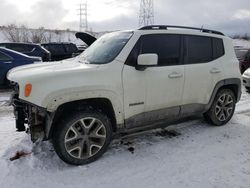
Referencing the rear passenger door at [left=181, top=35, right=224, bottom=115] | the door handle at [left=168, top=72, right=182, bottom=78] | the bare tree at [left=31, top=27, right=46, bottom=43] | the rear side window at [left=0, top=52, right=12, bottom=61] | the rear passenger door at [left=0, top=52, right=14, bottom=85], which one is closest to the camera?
the door handle at [left=168, top=72, right=182, bottom=78]

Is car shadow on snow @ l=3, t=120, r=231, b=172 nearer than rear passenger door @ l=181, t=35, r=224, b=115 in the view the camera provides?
Yes

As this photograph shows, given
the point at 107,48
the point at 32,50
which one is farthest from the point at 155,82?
the point at 32,50

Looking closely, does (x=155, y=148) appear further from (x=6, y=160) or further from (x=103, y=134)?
(x=6, y=160)

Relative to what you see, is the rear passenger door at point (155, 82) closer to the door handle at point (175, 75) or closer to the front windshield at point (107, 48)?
the door handle at point (175, 75)

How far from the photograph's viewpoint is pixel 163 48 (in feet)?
13.3

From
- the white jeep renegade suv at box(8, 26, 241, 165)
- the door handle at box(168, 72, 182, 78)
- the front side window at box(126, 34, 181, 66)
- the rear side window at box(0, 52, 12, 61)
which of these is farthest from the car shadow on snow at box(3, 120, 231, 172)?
the rear side window at box(0, 52, 12, 61)

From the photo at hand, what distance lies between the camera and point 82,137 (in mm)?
3457

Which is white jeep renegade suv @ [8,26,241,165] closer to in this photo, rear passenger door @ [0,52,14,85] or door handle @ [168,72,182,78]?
door handle @ [168,72,182,78]

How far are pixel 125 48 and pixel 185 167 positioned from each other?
1.91m

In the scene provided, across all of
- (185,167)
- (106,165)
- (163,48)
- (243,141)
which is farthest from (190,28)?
(106,165)

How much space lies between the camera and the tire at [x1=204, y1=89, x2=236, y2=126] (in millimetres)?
4918

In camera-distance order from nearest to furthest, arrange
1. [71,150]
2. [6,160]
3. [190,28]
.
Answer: [71,150] → [6,160] → [190,28]

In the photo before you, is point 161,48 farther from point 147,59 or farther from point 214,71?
point 214,71

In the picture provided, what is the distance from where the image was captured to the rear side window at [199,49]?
4.33 metres
